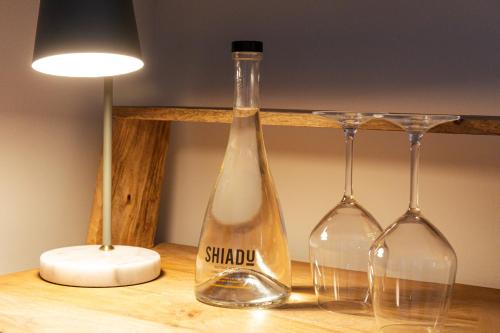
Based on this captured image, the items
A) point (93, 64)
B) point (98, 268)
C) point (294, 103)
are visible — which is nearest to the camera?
point (98, 268)

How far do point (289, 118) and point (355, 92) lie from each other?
0.59 feet

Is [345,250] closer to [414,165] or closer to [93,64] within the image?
[414,165]

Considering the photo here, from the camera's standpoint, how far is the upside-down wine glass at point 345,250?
98 centimetres

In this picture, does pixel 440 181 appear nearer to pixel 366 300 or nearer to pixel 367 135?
pixel 367 135

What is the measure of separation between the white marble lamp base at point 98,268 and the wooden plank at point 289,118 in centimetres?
23

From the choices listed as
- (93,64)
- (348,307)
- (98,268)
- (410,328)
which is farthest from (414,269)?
(93,64)

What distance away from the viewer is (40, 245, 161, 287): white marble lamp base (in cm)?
107

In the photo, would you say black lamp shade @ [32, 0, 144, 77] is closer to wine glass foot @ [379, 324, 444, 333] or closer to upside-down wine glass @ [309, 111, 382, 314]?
upside-down wine glass @ [309, 111, 382, 314]

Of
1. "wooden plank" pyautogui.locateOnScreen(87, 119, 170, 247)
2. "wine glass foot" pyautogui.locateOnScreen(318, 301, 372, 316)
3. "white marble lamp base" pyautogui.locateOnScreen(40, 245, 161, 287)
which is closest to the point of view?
"wine glass foot" pyautogui.locateOnScreen(318, 301, 372, 316)

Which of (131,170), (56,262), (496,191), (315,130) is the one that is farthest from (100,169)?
(496,191)

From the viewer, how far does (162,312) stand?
0.96m

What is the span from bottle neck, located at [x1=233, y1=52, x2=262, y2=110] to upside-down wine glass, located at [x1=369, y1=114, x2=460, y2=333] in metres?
0.23

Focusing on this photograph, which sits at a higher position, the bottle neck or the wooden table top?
the bottle neck

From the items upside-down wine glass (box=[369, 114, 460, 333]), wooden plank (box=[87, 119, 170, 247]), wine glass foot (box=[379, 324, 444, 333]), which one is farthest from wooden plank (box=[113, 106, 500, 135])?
wine glass foot (box=[379, 324, 444, 333])
